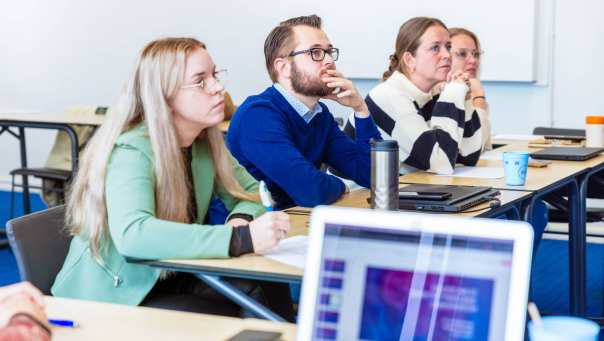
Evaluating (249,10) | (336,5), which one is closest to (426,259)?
(336,5)

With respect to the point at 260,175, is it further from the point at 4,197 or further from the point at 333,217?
the point at 4,197

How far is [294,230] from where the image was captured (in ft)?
7.58

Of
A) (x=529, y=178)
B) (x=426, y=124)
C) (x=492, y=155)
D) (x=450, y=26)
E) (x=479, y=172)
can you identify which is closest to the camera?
(x=529, y=178)

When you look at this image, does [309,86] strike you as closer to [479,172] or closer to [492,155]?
[479,172]

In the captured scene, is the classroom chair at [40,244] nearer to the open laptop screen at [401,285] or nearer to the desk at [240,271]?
the desk at [240,271]

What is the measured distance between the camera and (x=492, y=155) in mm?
3893

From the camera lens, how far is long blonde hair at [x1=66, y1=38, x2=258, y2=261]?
2.24m

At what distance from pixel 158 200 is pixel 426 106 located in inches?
67.4

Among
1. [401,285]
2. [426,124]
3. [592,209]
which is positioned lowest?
[592,209]

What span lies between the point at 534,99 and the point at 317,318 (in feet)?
15.3

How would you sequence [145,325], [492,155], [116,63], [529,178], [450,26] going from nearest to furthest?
[145,325]
[529,178]
[492,155]
[450,26]
[116,63]

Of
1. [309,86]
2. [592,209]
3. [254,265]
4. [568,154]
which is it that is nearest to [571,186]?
[568,154]

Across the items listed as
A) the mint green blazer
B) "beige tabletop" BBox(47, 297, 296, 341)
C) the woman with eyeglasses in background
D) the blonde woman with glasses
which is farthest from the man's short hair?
"beige tabletop" BBox(47, 297, 296, 341)

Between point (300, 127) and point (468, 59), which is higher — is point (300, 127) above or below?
below
